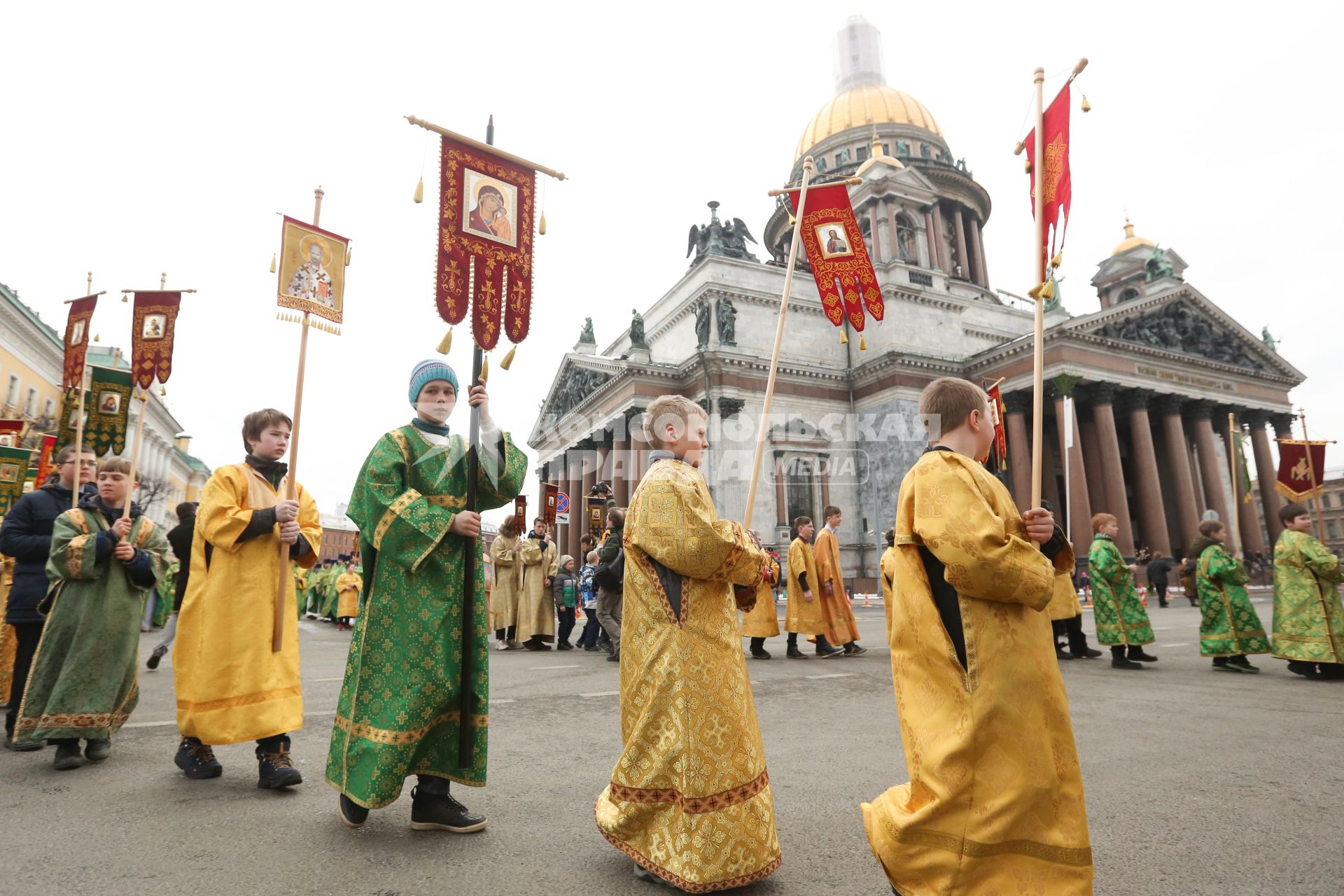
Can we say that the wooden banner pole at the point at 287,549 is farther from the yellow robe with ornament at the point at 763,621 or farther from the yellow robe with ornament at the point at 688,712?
the yellow robe with ornament at the point at 763,621

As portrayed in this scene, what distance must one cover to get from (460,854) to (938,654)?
6.60 ft

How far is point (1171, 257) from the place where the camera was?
128ft

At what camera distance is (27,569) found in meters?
5.21

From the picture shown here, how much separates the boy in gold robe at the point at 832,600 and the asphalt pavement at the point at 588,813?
4.01 metres

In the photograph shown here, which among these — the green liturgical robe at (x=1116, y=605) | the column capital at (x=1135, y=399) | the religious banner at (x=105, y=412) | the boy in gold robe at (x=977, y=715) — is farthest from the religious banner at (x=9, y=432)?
the column capital at (x=1135, y=399)

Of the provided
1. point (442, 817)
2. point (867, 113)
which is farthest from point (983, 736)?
point (867, 113)

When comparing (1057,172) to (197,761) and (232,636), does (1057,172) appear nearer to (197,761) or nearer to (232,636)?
(232,636)

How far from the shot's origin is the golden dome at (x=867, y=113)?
4528cm

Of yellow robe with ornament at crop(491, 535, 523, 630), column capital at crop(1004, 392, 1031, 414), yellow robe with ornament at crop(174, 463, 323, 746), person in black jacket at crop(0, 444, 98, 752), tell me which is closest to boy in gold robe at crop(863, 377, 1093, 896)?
yellow robe with ornament at crop(174, 463, 323, 746)

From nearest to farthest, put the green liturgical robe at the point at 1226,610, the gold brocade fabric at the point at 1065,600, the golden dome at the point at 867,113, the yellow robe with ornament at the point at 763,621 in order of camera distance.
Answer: the green liturgical robe at the point at 1226,610
the gold brocade fabric at the point at 1065,600
the yellow robe with ornament at the point at 763,621
the golden dome at the point at 867,113

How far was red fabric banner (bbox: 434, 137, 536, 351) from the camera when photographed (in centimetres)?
391

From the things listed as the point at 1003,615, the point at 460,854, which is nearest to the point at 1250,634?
the point at 1003,615

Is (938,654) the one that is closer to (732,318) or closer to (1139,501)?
(732,318)

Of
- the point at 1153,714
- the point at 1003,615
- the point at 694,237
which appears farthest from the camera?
the point at 694,237
